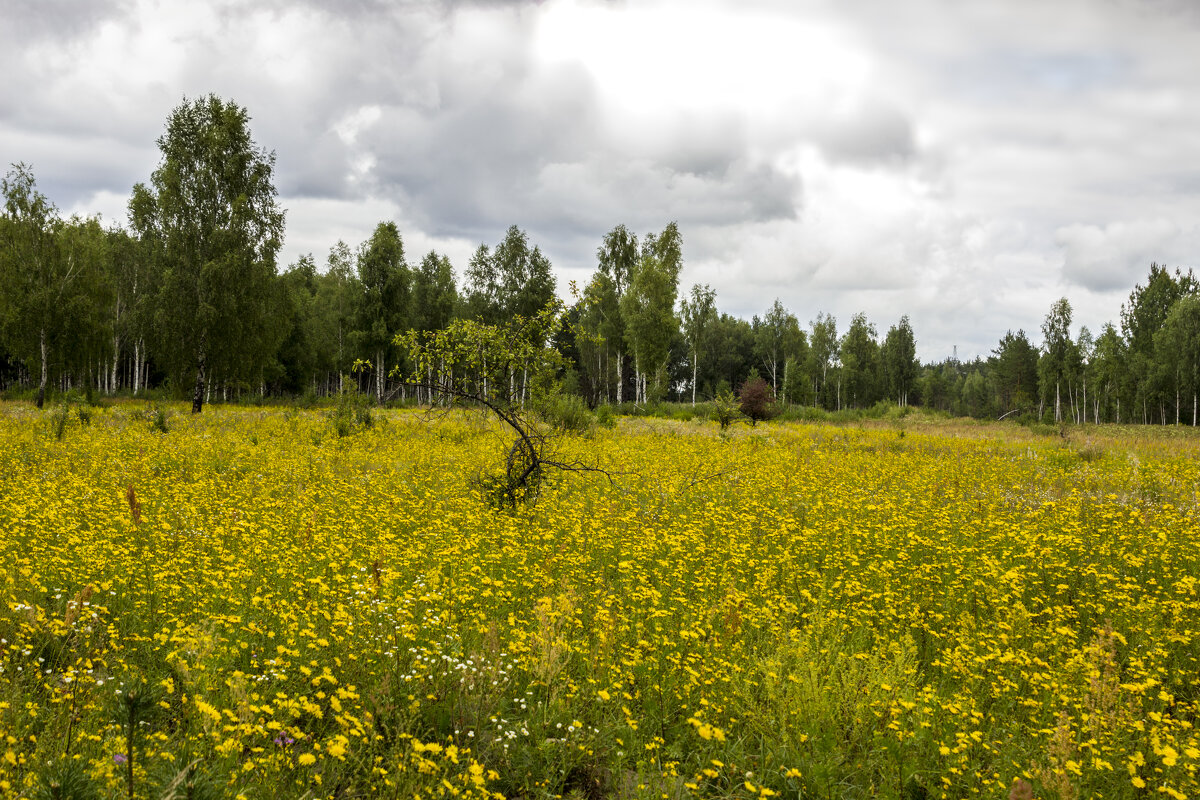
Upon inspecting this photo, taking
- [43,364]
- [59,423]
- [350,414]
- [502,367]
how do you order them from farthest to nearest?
[43,364] < [350,414] < [59,423] < [502,367]

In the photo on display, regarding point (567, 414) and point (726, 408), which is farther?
point (726, 408)

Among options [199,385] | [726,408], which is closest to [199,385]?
[199,385]

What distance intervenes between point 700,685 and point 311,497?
6468 millimetres

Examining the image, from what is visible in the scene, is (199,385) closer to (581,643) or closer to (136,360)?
(136,360)

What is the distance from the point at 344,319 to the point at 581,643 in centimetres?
4215

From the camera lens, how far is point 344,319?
1652 inches

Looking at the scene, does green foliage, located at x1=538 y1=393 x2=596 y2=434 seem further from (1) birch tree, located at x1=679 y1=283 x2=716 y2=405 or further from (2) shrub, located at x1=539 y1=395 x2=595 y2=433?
(1) birch tree, located at x1=679 y1=283 x2=716 y2=405

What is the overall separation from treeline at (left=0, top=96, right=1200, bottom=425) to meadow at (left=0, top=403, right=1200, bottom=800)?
118 inches

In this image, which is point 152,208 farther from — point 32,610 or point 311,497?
point 32,610

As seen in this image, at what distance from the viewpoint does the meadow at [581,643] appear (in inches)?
120

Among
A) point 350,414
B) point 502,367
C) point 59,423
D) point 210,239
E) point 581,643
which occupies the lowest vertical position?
point 581,643

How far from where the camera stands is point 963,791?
136 inches

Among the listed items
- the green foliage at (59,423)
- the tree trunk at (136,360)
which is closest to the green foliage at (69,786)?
the green foliage at (59,423)

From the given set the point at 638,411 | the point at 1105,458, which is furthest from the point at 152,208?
the point at 1105,458
